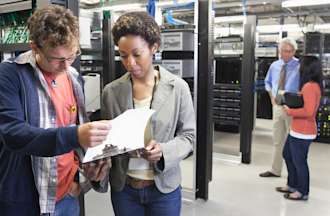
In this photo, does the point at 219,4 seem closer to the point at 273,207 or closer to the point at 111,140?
the point at 273,207

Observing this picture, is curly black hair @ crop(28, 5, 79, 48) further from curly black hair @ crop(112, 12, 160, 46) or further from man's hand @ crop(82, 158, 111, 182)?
man's hand @ crop(82, 158, 111, 182)

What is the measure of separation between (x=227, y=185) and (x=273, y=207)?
2.51 ft

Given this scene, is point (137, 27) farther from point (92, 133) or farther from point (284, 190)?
point (284, 190)

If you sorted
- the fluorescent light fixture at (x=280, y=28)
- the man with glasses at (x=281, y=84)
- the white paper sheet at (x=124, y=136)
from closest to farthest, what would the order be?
the white paper sheet at (x=124, y=136)
the man with glasses at (x=281, y=84)
the fluorescent light fixture at (x=280, y=28)

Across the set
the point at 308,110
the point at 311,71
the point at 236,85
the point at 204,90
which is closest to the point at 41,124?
the point at 204,90

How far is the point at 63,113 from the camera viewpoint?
4.28 ft

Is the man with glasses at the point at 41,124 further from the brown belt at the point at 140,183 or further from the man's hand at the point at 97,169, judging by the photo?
the brown belt at the point at 140,183

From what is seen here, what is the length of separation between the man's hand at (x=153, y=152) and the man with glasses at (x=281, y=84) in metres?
3.11

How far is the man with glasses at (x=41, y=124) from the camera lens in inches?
41.9

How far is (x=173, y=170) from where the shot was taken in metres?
1.52

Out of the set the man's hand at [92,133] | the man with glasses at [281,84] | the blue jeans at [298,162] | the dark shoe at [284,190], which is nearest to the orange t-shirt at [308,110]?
the blue jeans at [298,162]

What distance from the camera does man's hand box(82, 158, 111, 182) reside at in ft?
4.51

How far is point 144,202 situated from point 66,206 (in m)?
0.33

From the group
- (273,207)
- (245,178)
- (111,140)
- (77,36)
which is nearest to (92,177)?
(111,140)
